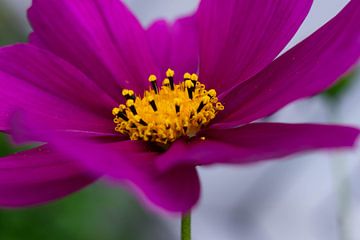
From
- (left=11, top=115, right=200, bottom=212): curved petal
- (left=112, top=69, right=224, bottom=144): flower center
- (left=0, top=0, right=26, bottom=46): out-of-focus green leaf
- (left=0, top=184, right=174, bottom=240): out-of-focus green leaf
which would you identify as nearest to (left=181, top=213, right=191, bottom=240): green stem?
(left=11, top=115, right=200, bottom=212): curved petal

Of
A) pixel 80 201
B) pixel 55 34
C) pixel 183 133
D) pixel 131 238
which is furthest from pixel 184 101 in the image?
pixel 131 238

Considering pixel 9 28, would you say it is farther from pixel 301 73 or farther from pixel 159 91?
pixel 301 73

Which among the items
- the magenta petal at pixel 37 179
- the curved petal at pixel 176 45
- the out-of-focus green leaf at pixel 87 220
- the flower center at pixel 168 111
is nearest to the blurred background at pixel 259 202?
the out-of-focus green leaf at pixel 87 220

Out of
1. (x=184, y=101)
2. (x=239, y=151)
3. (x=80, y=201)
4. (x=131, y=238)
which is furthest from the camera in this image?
(x=131, y=238)

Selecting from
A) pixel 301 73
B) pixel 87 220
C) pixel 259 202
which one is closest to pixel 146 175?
pixel 301 73

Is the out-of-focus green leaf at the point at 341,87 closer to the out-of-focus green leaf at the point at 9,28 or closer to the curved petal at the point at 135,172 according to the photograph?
the curved petal at the point at 135,172

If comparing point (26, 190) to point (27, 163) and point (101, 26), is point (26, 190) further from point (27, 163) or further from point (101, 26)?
point (101, 26)

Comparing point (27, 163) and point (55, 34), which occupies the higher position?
point (55, 34)
